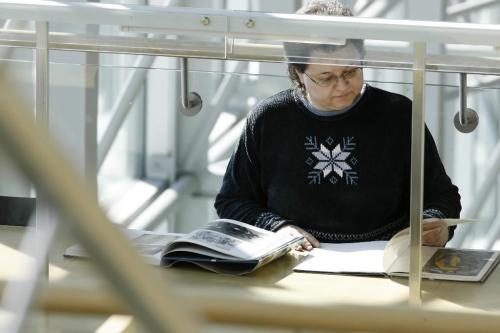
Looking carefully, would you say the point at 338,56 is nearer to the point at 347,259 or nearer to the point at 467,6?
the point at 347,259

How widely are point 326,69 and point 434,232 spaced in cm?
40

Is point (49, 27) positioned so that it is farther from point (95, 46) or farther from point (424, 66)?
point (424, 66)

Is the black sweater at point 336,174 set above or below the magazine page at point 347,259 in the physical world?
above

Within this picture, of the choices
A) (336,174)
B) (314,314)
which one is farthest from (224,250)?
(314,314)

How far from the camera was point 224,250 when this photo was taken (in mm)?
2260

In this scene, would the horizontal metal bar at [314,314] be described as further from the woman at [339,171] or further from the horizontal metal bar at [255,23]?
the woman at [339,171]

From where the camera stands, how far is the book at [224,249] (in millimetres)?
2244

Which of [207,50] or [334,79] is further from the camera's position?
[334,79]

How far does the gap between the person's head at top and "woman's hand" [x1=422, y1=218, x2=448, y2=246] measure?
1.10 feet

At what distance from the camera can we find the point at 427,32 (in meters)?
2.15

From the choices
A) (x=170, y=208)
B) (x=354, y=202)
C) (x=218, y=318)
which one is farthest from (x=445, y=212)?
(x=170, y=208)

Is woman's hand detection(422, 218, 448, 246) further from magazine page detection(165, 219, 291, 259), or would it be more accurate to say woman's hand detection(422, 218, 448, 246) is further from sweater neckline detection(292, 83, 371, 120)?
sweater neckline detection(292, 83, 371, 120)

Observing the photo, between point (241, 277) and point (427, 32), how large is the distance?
0.55 meters

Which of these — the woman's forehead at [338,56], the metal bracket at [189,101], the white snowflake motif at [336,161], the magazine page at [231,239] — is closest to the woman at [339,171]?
the white snowflake motif at [336,161]
